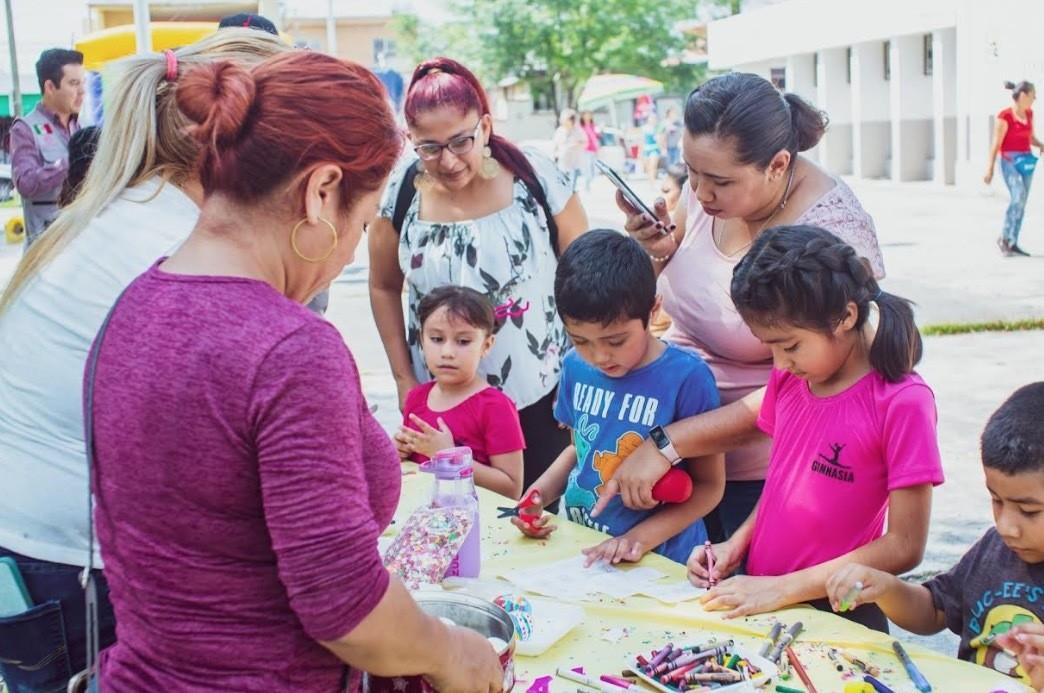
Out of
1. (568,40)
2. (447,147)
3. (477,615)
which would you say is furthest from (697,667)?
(568,40)

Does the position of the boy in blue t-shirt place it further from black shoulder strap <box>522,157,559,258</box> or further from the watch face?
black shoulder strap <box>522,157,559,258</box>

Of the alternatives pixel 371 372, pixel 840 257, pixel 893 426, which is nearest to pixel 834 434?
pixel 893 426

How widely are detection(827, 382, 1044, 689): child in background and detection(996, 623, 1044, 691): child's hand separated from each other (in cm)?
8

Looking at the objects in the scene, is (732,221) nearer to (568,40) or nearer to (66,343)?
(66,343)

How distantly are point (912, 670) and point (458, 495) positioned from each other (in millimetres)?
945

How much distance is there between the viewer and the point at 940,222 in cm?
1391

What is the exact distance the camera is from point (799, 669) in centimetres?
186

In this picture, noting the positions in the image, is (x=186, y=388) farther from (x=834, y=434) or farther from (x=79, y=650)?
(x=834, y=434)

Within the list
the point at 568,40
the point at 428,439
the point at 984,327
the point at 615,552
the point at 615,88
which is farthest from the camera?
the point at 568,40

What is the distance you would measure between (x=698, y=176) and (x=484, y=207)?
88cm

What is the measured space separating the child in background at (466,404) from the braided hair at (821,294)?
1.05m

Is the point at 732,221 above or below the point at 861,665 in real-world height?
above

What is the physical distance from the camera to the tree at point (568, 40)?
1522 inches

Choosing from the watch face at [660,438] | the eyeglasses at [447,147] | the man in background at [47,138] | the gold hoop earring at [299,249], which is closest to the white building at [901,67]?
the man in background at [47,138]
